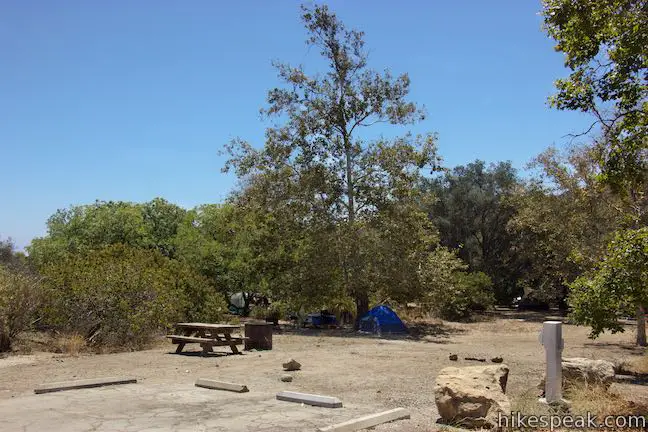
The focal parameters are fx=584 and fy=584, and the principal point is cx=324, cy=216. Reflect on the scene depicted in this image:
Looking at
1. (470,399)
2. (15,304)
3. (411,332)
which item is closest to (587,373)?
(470,399)

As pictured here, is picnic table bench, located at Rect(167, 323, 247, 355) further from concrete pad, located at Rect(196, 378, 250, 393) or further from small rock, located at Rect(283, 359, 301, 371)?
concrete pad, located at Rect(196, 378, 250, 393)

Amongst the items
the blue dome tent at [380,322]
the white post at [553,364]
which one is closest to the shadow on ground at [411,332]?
the blue dome tent at [380,322]

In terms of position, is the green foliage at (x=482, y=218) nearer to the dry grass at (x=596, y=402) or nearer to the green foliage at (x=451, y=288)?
the green foliage at (x=451, y=288)

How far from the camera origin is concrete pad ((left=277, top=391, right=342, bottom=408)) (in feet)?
25.3

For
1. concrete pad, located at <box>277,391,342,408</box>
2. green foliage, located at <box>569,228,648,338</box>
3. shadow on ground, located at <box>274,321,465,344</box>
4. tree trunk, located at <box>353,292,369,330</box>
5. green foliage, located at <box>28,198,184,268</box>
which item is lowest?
shadow on ground, located at <box>274,321,465,344</box>

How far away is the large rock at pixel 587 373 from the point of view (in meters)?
8.30

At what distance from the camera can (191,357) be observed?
45.0ft

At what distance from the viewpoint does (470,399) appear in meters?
6.79

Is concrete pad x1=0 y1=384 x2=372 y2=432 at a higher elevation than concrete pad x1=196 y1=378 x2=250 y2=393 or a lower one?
lower

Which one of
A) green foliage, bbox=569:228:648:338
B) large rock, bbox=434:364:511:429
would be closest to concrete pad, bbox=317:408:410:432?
large rock, bbox=434:364:511:429

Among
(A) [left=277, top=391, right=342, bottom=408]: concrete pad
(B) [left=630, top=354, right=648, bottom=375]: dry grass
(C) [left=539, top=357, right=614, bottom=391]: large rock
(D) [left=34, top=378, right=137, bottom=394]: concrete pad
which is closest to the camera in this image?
(A) [left=277, top=391, right=342, bottom=408]: concrete pad

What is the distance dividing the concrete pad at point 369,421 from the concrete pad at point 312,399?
2.78ft

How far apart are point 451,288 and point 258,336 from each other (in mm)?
12366

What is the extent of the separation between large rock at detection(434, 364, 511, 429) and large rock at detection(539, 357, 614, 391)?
68.1 inches
